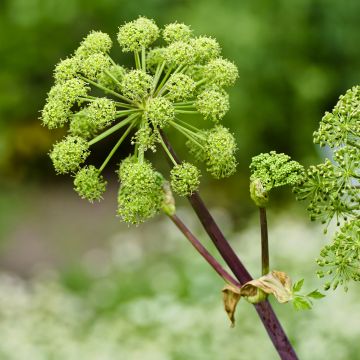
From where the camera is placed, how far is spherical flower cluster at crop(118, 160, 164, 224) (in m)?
1.90

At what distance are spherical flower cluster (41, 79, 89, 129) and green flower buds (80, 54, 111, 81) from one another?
3 cm

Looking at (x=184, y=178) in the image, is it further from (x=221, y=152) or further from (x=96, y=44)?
(x=96, y=44)

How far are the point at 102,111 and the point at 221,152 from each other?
0.31 m

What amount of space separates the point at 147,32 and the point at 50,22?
8.51 metres

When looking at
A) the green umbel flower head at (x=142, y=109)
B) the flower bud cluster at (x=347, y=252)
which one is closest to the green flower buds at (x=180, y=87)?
the green umbel flower head at (x=142, y=109)

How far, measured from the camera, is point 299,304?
1.98 metres

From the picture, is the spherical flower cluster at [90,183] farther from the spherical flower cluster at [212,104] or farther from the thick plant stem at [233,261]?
the spherical flower cluster at [212,104]

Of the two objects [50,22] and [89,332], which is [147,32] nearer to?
[89,332]

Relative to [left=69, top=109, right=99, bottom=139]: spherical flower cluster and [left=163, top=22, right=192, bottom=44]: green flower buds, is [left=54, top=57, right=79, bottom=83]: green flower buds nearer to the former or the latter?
[left=69, top=109, right=99, bottom=139]: spherical flower cluster

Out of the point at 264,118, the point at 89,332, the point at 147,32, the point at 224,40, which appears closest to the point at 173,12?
the point at 224,40

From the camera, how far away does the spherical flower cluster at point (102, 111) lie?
74.4 inches

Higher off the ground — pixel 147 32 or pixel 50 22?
pixel 50 22

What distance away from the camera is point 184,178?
6.29 feet

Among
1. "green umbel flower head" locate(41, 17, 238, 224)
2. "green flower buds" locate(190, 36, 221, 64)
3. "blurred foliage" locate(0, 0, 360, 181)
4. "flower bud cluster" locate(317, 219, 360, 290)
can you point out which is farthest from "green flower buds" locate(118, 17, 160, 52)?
"blurred foliage" locate(0, 0, 360, 181)
